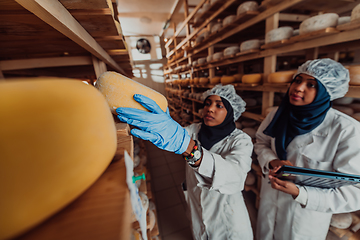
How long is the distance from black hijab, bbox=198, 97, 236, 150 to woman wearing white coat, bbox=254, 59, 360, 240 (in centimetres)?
44

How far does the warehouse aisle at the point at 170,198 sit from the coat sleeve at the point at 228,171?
144 cm

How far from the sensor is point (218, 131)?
1388 mm

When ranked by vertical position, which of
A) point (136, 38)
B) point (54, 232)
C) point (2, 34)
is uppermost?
point (136, 38)

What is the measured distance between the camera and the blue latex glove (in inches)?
22.8

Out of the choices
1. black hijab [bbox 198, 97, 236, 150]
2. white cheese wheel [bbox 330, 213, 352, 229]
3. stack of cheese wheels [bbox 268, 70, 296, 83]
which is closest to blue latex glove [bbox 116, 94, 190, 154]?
black hijab [bbox 198, 97, 236, 150]

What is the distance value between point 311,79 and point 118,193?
5.21 ft

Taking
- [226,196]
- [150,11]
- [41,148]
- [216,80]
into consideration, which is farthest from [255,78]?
[150,11]

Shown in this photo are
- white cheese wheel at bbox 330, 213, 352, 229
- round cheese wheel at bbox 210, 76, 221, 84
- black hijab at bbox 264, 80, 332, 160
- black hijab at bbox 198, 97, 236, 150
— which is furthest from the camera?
round cheese wheel at bbox 210, 76, 221, 84

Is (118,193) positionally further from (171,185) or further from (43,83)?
(171,185)

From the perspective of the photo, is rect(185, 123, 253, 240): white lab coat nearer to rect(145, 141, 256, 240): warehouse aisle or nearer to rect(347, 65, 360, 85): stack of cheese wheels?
rect(145, 141, 256, 240): warehouse aisle

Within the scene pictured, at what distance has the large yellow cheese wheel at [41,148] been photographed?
143mm

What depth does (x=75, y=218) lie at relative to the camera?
17 cm

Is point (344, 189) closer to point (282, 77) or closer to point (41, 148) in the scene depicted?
point (282, 77)

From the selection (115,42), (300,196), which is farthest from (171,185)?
(115,42)
